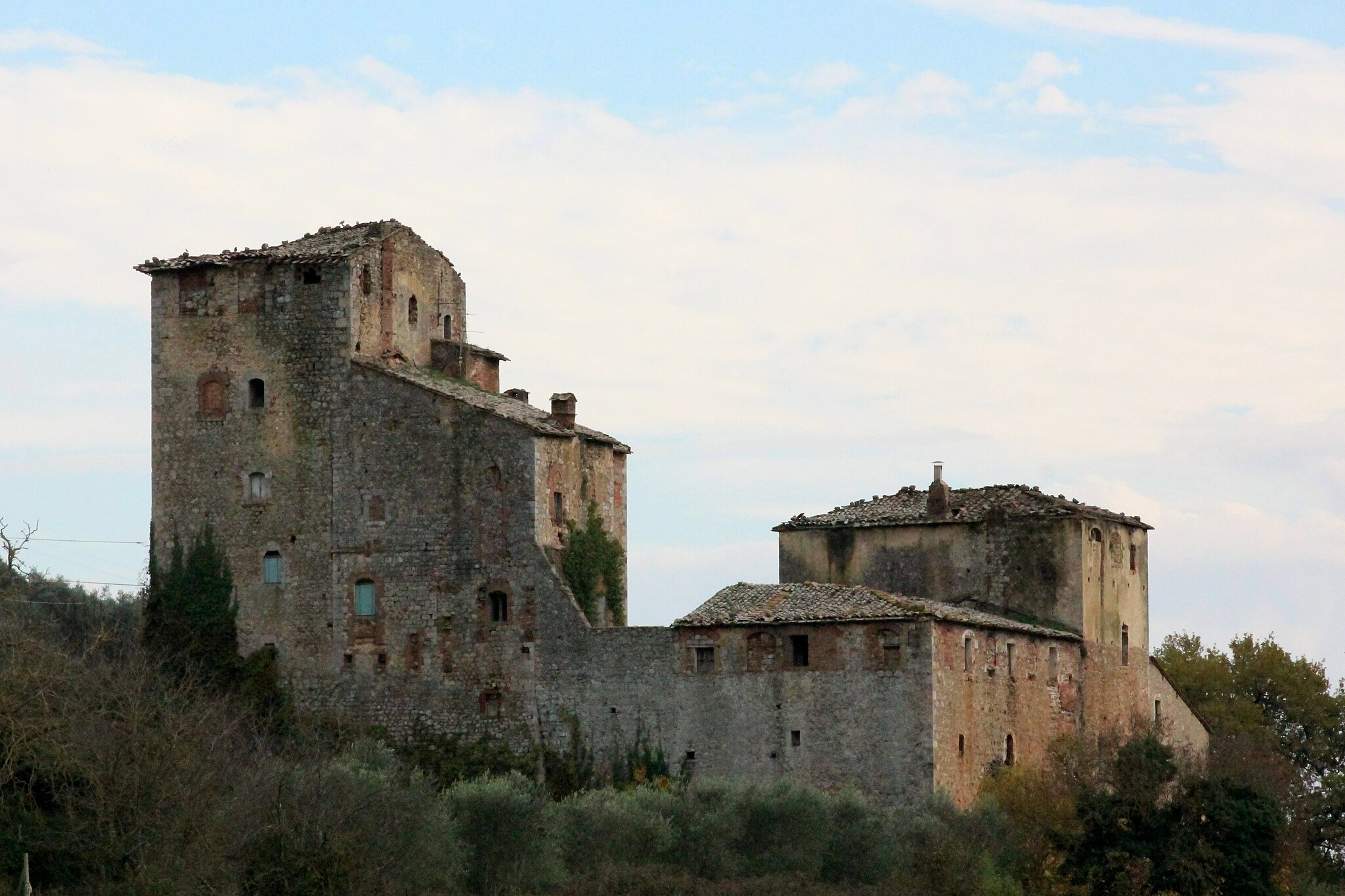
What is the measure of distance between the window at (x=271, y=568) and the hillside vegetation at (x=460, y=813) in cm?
101

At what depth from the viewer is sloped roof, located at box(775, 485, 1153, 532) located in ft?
197

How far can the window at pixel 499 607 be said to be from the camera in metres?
57.9

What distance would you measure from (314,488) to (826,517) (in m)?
11.8

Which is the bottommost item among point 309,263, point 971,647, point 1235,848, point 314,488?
point 1235,848

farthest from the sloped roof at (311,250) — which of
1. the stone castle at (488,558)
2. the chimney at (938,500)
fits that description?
the chimney at (938,500)

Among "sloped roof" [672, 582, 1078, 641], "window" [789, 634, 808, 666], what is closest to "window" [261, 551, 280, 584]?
"sloped roof" [672, 582, 1078, 641]

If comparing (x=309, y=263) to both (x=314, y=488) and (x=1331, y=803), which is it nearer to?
(x=314, y=488)

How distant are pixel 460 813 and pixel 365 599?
976 centimetres

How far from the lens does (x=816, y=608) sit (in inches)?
2159

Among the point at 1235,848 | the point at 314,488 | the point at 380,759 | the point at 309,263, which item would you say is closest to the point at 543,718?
the point at 380,759

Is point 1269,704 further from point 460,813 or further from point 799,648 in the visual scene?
point 460,813

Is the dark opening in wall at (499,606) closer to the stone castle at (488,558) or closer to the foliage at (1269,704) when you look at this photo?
the stone castle at (488,558)

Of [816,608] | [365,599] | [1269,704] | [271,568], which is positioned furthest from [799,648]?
[1269,704]

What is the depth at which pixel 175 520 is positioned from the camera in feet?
198
